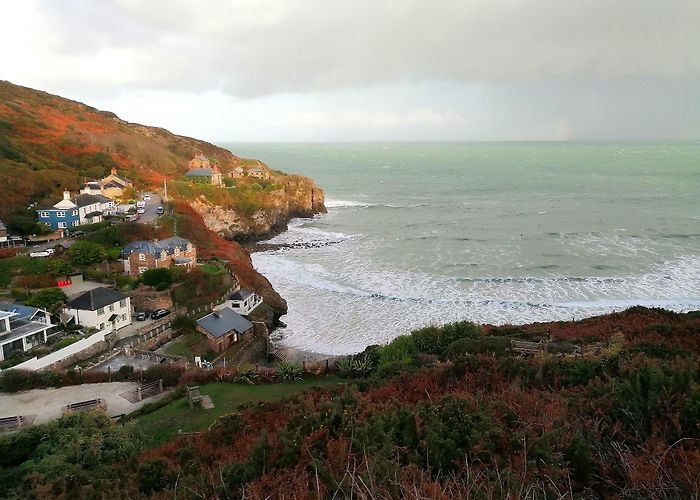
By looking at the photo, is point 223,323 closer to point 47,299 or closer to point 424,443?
point 47,299

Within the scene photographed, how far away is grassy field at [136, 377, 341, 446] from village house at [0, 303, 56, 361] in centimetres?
959

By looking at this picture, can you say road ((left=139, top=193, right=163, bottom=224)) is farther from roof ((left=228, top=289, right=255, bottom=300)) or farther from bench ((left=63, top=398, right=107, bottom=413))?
bench ((left=63, top=398, right=107, bottom=413))

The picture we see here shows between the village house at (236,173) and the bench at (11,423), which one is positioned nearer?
the bench at (11,423)

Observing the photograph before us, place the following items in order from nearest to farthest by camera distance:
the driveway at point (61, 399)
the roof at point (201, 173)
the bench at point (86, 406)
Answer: the bench at point (86, 406), the driveway at point (61, 399), the roof at point (201, 173)

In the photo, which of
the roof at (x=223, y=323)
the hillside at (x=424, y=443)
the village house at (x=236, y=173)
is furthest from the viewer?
the village house at (x=236, y=173)

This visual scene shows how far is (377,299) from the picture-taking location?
116ft

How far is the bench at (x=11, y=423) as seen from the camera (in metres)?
15.5

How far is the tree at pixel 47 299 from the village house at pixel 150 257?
20.8 feet

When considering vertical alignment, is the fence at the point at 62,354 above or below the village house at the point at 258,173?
below

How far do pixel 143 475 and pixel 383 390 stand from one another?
6445mm

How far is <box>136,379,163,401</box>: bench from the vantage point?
60.4 feet

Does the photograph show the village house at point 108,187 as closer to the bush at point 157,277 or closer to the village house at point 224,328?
the bush at point 157,277

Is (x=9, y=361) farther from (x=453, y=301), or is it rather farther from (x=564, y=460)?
(x=453, y=301)

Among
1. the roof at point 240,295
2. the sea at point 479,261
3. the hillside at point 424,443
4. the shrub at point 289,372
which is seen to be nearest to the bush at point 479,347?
the hillside at point 424,443
